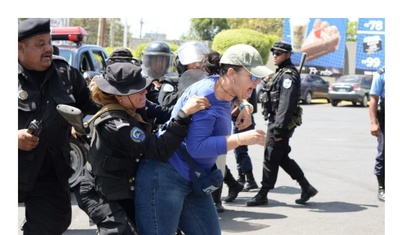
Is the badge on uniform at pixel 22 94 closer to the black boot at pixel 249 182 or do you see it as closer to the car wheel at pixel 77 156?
the car wheel at pixel 77 156

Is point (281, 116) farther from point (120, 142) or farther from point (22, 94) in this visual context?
point (120, 142)

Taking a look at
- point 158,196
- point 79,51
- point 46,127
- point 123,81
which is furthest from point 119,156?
point 79,51

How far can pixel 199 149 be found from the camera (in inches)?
138

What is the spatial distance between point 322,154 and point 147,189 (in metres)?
9.47

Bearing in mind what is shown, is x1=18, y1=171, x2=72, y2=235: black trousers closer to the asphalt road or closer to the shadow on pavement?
the asphalt road

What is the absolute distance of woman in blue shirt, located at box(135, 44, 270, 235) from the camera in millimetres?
3498

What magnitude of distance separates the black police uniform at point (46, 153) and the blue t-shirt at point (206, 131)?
78cm

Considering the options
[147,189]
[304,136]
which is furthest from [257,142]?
[304,136]

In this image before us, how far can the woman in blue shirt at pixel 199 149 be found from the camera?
11.5 feet

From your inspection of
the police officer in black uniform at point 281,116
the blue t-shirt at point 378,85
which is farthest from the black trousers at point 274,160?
the blue t-shirt at point 378,85

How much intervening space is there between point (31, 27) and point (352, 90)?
26.5 m

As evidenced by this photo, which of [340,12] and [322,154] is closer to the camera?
[340,12]
